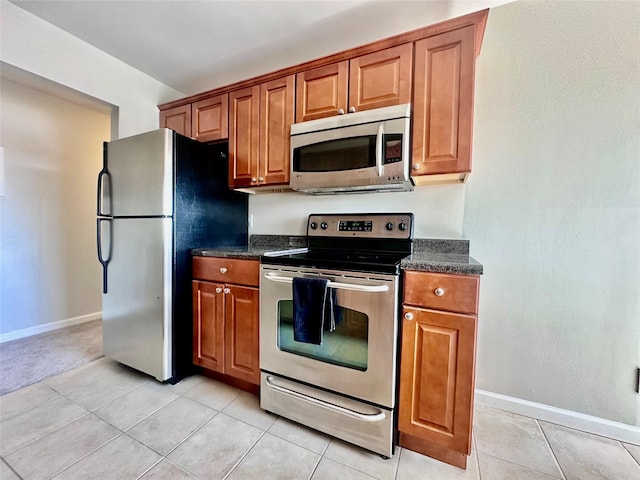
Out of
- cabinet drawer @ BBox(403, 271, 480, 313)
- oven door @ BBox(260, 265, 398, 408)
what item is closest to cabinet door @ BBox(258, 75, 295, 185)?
oven door @ BBox(260, 265, 398, 408)

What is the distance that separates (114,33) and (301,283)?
2.33 meters

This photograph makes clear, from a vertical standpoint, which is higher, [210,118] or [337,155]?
[210,118]

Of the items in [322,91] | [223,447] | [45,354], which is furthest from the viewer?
[45,354]

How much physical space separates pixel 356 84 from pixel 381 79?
0.51 ft

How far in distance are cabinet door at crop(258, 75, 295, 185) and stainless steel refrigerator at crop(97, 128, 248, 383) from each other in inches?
18.3

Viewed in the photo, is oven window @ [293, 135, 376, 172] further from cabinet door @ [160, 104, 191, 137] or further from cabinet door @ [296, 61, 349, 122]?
cabinet door @ [160, 104, 191, 137]

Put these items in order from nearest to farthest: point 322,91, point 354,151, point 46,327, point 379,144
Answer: point 379,144
point 354,151
point 322,91
point 46,327

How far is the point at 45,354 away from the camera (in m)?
2.33

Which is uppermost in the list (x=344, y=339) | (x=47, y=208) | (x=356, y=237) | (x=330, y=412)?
(x=47, y=208)

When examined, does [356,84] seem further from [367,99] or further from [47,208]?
[47,208]

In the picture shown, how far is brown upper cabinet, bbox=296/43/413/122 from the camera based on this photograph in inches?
61.6

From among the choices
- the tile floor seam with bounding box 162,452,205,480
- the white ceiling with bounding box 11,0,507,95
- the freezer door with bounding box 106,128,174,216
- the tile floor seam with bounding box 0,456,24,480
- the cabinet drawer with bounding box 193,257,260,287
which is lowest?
the tile floor seam with bounding box 0,456,24,480

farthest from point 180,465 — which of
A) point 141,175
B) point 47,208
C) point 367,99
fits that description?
point 47,208

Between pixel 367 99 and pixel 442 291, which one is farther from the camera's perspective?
pixel 367 99
